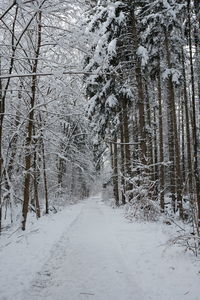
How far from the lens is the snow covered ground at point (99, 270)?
12.3ft

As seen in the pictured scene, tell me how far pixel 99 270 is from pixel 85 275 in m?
0.36

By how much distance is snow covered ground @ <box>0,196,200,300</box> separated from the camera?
3752 mm

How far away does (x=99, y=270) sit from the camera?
191 inches

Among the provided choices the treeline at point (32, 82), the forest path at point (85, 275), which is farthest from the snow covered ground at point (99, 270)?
the treeline at point (32, 82)

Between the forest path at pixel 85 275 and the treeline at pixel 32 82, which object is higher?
the treeline at pixel 32 82

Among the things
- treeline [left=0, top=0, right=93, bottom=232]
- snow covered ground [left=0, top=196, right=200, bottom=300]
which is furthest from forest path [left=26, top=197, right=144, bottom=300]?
treeline [left=0, top=0, right=93, bottom=232]

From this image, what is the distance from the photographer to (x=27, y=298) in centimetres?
363

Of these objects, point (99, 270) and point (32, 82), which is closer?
point (99, 270)

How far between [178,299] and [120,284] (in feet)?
3.35

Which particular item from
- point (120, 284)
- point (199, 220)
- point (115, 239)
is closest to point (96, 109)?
point (115, 239)

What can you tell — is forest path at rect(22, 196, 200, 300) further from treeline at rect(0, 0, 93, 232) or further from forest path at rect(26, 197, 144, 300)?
treeline at rect(0, 0, 93, 232)

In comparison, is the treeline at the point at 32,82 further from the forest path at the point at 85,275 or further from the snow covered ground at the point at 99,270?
the forest path at the point at 85,275

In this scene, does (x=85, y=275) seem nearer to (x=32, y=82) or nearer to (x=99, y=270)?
(x=99, y=270)

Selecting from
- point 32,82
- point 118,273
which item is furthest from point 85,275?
point 32,82
